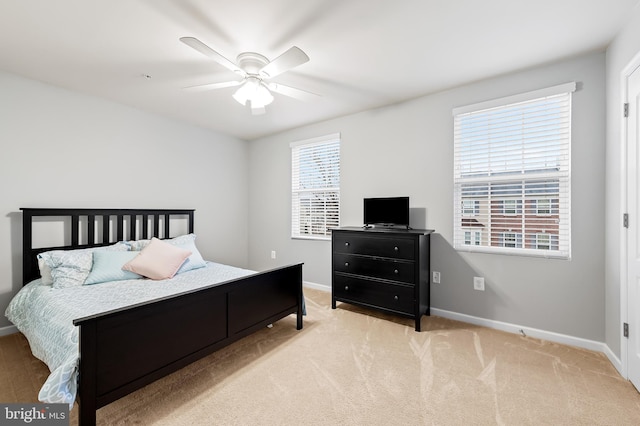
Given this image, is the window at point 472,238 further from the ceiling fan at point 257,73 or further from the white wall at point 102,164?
the white wall at point 102,164

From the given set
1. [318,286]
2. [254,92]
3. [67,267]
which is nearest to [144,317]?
[67,267]

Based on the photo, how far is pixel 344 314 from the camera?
317 cm

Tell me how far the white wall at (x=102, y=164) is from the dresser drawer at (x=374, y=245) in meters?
2.31

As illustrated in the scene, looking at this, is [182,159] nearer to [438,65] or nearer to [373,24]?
[373,24]

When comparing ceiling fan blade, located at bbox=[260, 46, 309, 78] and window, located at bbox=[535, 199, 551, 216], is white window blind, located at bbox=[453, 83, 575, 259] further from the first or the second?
ceiling fan blade, located at bbox=[260, 46, 309, 78]

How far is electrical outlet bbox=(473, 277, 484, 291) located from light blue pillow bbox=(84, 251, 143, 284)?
3.44 metres

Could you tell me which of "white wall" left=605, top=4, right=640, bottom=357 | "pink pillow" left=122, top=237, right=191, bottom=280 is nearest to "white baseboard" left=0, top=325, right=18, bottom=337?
"pink pillow" left=122, top=237, right=191, bottom=280

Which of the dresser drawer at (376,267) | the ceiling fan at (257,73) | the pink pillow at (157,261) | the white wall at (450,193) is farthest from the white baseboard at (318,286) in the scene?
the ceiling fan at (257,73)

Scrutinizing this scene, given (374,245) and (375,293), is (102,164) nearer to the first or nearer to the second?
(374,245)

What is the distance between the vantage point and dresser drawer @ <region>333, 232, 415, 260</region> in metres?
2.81

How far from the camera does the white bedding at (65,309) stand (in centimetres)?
141

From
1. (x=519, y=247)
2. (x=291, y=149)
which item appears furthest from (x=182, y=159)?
(x=519, y=247)

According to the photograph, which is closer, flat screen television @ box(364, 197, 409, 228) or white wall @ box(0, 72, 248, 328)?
white wall @ box(0, 72, 248, 328)

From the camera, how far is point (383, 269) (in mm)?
2971
